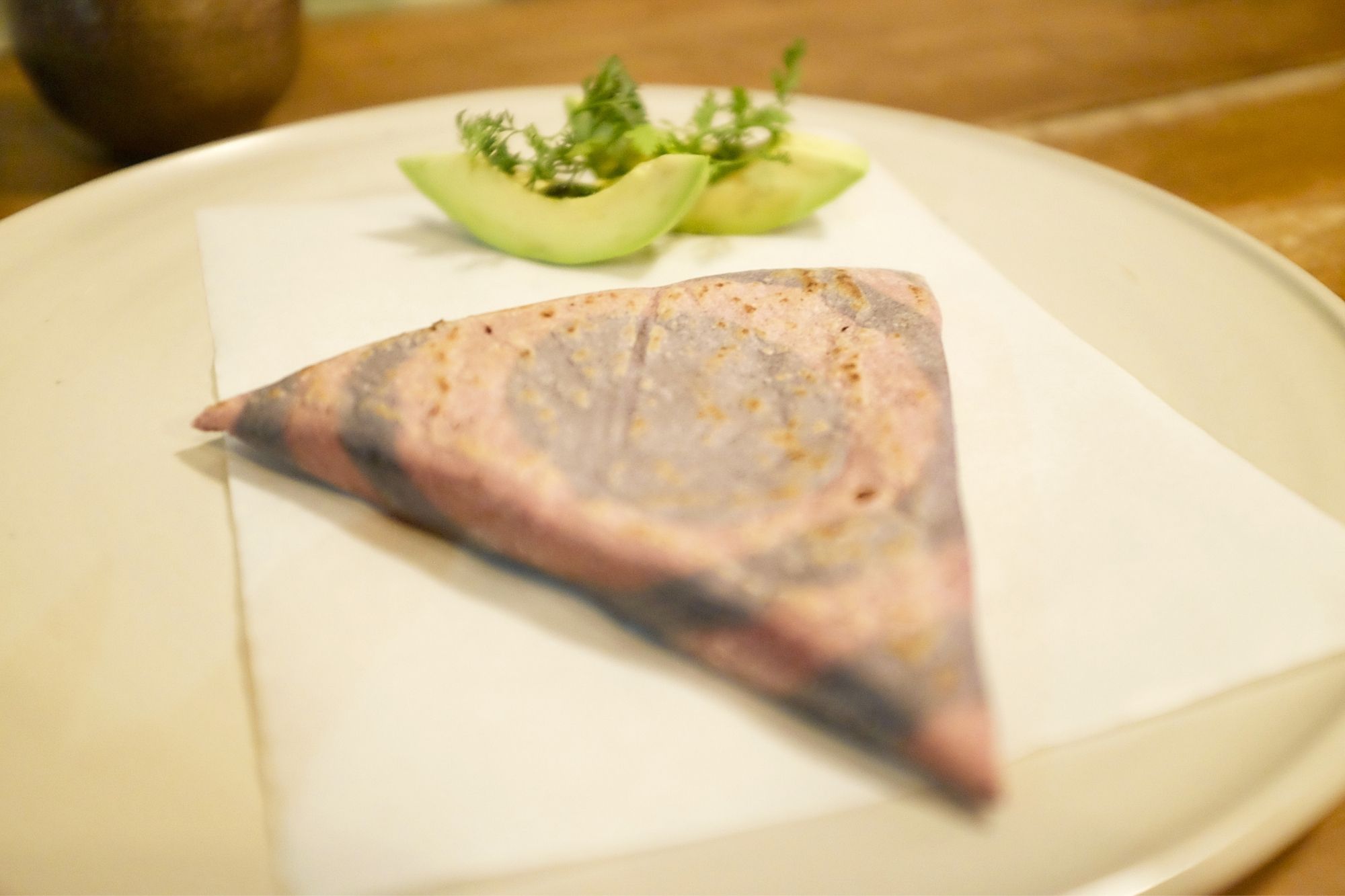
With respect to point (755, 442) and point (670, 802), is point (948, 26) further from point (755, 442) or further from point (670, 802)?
point (670, 802)

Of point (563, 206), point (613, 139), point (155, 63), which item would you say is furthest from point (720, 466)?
point (155, 63)

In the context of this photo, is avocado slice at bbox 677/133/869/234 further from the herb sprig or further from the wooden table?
the wooden table

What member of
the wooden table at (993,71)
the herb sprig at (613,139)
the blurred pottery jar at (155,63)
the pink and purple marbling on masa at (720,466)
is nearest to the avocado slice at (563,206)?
the herb sprig at (613,139)

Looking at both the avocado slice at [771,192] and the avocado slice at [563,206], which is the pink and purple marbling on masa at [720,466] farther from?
the avocado slice at [771,192]

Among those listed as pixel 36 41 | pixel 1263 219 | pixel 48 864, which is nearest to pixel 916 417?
pixel 48 864

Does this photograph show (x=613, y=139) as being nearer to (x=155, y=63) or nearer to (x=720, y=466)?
(x=720, y=466)

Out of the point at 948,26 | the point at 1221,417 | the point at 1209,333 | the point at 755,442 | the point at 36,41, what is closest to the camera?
the point at 755,442

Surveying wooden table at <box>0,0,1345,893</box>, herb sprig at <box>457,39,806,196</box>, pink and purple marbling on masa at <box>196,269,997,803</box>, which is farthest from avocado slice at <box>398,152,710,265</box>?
wooden table at <box>0,0,1345,893</box>
